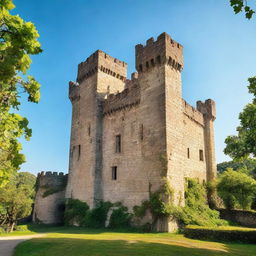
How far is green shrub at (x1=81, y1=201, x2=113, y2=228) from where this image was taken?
2422 cm

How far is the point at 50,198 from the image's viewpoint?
29719 millimetres

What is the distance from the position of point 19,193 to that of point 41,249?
1728 centimetres

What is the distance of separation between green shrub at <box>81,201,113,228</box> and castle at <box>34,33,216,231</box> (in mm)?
694

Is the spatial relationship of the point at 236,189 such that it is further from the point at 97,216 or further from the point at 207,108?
the point at 97,216

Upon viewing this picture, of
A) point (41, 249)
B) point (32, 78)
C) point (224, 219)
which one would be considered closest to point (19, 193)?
point (41, 249)

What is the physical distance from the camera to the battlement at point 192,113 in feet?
88.6

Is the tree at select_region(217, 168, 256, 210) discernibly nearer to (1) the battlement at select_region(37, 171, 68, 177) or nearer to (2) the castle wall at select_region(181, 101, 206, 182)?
(2) the castle wall at select_region(181, 101, 206, 182)

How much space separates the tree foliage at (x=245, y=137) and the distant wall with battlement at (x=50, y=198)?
66.9 ft

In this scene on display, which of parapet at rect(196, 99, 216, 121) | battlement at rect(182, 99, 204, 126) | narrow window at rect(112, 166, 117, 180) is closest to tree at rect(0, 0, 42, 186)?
narrow window at rect(112, 166, 117, 180)

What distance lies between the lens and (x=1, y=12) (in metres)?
6.74

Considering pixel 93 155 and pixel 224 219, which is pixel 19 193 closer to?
pixel 93 155

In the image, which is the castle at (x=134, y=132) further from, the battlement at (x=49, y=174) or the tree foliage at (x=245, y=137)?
the tree foliage at (x=245, y=137)

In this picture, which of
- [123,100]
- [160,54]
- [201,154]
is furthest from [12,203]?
[160,54]

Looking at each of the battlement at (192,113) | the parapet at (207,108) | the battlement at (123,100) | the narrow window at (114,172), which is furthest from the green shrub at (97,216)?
the parapet at (207,108)
